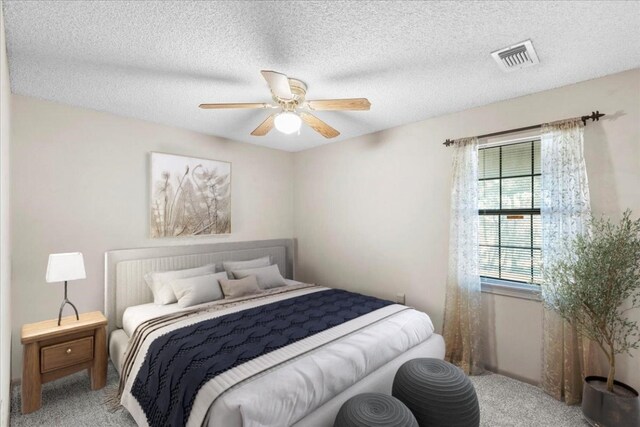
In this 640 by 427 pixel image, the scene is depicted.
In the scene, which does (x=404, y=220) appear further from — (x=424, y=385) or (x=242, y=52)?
(x=242, y=52)

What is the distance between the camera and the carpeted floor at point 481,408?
2.20 meters

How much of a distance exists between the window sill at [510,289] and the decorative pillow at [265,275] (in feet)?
7.42

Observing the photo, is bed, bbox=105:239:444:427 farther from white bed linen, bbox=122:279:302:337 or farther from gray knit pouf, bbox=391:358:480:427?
gray knit pouf, bbox=391:358:480:427

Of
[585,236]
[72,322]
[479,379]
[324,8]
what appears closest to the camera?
[324,8]

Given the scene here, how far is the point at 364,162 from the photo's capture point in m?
3.97

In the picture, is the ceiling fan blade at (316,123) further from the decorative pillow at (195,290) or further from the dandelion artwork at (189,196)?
the decorative pillow at (195,290)

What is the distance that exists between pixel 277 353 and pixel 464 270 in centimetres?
203

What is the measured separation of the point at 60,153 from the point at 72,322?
1.56 m

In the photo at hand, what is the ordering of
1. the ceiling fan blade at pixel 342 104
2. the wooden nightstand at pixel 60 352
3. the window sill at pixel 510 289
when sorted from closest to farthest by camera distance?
the ceiling fan blade at pixel 342 104 → the wooden nightstand at pixel 60 352 → the window sill at pixel 510 289

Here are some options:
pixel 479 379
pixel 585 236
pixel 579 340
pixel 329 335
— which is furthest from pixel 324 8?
pixel 479 379

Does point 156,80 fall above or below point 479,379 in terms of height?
above

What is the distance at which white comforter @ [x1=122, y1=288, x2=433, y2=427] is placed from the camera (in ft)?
5.12

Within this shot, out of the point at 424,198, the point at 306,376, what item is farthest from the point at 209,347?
the point at 424,198

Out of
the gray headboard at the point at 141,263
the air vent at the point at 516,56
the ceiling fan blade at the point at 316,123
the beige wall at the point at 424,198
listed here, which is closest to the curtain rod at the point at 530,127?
the beige wall at the point at 424,198
